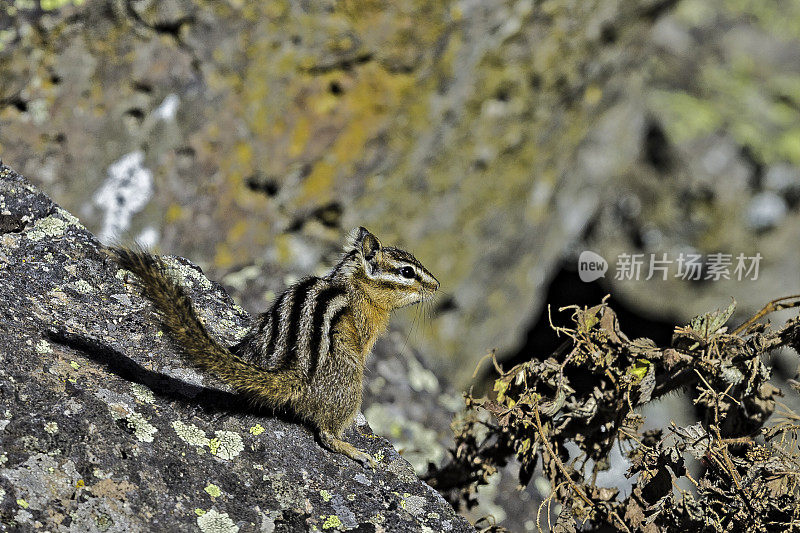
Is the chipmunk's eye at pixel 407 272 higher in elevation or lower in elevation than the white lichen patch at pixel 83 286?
lower

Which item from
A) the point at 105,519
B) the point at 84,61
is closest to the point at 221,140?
the point at 84,61

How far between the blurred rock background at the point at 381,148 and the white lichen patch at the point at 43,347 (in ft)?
7.48

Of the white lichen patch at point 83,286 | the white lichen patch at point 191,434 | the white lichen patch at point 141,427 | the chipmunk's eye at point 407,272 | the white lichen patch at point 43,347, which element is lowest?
the chipmunk's eye at point 407,272

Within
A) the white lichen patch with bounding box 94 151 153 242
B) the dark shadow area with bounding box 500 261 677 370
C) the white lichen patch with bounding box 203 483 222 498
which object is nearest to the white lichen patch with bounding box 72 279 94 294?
the white lichen patch with bounding box 203 483 222 498

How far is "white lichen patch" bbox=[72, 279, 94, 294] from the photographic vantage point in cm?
337

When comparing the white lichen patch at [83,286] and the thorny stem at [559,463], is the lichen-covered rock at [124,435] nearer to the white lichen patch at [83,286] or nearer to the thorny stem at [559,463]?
the white lichen patch at [83,286]

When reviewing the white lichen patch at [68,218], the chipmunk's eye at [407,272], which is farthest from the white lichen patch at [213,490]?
the chipmunk's eye at [407,272]

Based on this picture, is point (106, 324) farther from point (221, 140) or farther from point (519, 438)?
point (221, 140)

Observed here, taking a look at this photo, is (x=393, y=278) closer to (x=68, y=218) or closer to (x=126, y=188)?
(x=68, y=218)

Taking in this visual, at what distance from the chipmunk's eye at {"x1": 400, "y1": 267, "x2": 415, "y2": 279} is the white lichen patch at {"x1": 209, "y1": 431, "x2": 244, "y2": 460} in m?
1.71

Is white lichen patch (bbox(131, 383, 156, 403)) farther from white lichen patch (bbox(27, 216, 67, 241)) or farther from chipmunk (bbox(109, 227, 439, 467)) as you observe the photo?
white lichen patch (bbox(27, 216, 67, 241))

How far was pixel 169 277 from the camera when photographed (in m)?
3.42

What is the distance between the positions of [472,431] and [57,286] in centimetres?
198

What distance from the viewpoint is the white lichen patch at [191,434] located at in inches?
114
